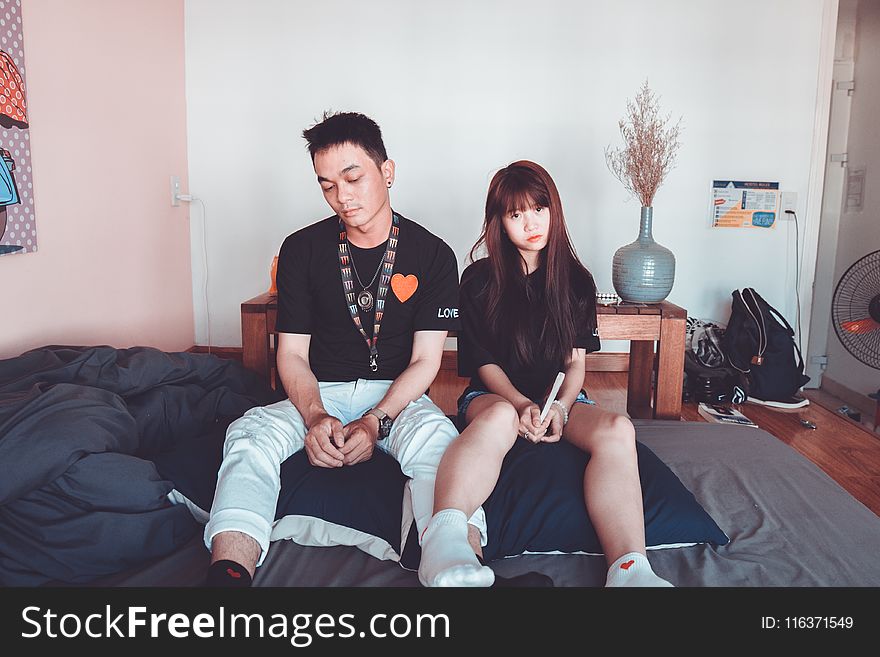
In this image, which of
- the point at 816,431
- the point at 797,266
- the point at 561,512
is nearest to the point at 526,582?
the point at 561,512

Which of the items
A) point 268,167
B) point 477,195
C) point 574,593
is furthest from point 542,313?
point 268,167

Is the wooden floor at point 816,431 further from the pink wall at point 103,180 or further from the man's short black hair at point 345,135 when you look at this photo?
the man's short black hair at point 345,135

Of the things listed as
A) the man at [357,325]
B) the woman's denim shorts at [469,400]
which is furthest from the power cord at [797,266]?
the man at [357,325]

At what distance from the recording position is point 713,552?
1.59 meters

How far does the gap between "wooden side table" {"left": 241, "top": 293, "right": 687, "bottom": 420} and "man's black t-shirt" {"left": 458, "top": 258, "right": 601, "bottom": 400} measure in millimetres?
479

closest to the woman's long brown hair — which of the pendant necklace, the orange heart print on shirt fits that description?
the orange heart print on shirt

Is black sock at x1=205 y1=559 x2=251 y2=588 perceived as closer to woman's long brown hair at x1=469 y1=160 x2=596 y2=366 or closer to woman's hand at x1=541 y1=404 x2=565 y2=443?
woman's hand at x1=541 y1=404 x2=565 y2=443

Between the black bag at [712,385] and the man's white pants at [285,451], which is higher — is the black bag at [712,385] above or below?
below

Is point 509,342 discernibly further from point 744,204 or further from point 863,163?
point 863,163

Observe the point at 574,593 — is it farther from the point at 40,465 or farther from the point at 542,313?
the point at 40,465

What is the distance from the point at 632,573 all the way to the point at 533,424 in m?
0.52

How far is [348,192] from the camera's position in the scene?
73.1 inches

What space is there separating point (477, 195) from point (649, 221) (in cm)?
122

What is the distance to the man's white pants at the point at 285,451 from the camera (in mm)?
1426
